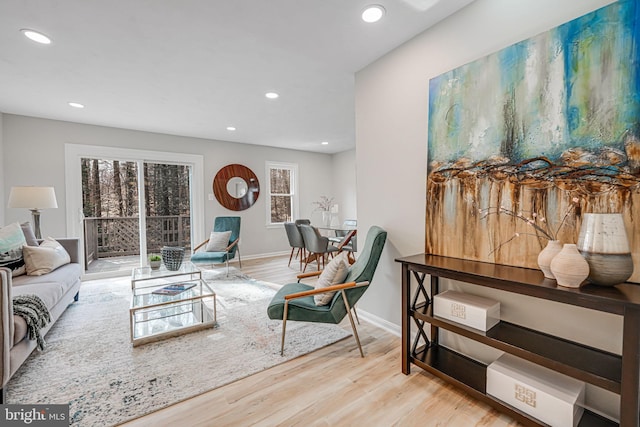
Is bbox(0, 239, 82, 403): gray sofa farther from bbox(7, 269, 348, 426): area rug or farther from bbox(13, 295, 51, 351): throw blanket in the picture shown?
bbox(7, 269, 348, 426): area rug

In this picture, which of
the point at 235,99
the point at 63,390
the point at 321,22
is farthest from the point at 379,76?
the point at 63,390

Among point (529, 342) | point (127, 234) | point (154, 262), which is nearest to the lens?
point (529, 342)

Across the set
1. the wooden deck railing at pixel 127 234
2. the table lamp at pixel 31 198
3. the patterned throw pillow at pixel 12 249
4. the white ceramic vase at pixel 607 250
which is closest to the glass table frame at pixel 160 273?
the patterned throw pillow at pixel 12 249

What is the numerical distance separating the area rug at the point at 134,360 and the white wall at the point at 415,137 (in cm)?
109

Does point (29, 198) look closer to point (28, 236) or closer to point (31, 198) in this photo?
point (31, 198)

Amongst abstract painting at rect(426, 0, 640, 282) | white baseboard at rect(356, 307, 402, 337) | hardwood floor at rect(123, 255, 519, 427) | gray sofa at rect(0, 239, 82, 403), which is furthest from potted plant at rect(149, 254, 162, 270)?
abstract painting at rect(426, 0, 640, 282)

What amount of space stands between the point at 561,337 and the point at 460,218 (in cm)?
85

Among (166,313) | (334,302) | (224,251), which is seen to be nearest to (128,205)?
(224,251)

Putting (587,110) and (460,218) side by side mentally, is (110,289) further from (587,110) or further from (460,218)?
(587,110)

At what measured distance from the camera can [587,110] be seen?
138 centimetres

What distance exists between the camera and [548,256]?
139 cm

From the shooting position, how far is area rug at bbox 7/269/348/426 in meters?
1.70

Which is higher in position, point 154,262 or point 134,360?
point 154,262

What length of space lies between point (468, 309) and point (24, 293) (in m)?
3.31
